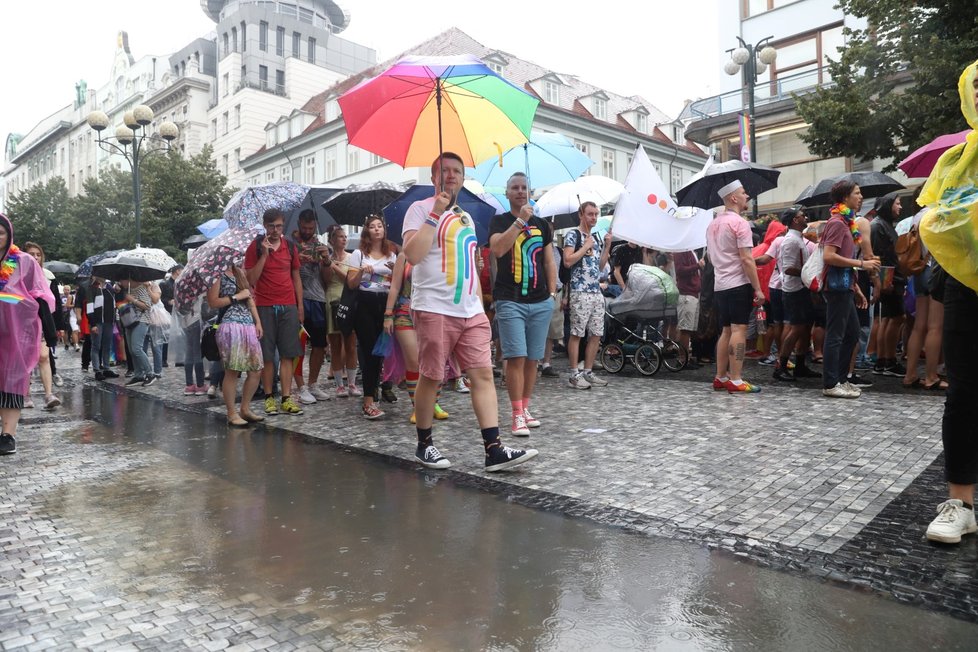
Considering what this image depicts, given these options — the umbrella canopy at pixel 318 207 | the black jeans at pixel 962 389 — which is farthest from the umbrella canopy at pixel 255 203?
the black jeans at pixel 962 389

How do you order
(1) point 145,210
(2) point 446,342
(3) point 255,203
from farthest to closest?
(1) point 145,210
(3) point 255,203
(2) point 446,342

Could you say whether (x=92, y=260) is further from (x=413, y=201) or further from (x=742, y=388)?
(x=742, y=388)

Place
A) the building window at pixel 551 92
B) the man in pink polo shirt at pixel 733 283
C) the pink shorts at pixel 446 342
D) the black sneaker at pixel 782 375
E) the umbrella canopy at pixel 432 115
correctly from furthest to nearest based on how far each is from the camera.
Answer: the building window at pixel 551 92
the black sneaker at pixel 782 375
the man in pink polo shirt at pixel 733 283
the umbrella canopy at pixel 432 115
the pink shorts at pixel 446 342

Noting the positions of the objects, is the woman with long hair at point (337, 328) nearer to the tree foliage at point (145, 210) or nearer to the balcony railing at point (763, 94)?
the balcony railing at point (763, 94)

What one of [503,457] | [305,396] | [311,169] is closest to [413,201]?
[305,396]

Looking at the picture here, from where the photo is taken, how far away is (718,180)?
9.59 metres

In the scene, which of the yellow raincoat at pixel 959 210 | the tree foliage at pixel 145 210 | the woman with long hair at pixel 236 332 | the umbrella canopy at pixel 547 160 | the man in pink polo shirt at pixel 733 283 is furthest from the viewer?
the tree foliage at pixel 145 210

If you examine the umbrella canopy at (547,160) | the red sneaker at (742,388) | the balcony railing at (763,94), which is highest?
the balcony railing at (763,94)

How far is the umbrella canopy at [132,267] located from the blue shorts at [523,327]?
23.9 feet

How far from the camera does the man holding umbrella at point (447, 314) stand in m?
4.92

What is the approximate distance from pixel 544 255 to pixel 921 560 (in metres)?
3.74

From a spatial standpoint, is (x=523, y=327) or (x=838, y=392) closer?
(x=523, y=327)

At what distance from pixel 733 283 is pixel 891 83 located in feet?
44.9

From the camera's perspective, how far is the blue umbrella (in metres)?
8.52
